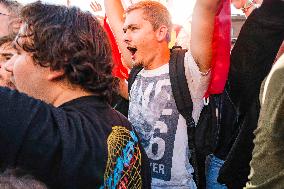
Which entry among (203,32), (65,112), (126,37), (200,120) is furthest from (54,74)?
(126,37)

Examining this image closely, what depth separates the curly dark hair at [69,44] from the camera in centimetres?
124

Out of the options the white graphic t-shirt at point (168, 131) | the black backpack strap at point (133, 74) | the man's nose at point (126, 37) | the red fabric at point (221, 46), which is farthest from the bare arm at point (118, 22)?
the red fabric at point (221, 46)

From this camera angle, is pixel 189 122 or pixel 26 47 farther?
pixel 189 122

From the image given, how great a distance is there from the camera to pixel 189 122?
220cm

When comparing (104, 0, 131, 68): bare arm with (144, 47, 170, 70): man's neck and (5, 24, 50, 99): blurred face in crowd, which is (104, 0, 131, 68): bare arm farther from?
(5, 24, 50, 99): blurred face in crowd

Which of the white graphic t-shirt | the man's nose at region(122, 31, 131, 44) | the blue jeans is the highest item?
the man's nose at region(122, 31, 131, 44)

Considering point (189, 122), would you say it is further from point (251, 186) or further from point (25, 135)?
point (25, 135)

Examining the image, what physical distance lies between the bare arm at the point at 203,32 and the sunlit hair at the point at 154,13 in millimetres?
724

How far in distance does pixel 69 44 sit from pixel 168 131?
3.76 ft

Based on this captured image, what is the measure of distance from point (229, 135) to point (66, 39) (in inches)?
Answer: 50.3

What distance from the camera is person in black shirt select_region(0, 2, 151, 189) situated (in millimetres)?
1008

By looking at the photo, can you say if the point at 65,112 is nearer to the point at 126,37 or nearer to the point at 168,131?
the point at 168,131

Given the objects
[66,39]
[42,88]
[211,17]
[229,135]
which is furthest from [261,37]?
[42,88]

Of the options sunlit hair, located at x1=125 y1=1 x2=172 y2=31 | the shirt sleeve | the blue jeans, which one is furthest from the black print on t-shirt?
sunlit hair, located at x1=125 y1=1 x2=172 y2=31
